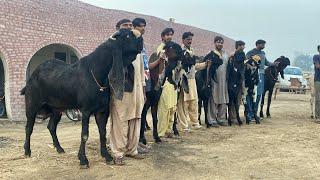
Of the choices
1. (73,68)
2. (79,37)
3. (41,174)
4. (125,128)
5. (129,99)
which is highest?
(79,37)

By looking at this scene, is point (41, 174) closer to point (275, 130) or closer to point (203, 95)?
point (203, 95)

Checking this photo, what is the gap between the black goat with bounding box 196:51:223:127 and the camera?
8508 mm

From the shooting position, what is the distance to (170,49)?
21.6ft

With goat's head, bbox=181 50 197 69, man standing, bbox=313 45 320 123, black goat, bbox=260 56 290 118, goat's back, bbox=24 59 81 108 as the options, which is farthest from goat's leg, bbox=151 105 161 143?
man standing, bbox=313 45 320 123

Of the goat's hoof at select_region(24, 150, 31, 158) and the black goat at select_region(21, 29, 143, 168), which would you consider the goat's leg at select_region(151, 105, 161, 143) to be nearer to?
the black goat at select_region(21, 29, 143, 168)

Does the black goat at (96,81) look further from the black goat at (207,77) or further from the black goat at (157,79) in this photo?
the black goat at (207,77)

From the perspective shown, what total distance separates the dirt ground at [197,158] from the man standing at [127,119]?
203 mm

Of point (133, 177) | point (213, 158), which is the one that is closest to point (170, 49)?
point (213, 158)

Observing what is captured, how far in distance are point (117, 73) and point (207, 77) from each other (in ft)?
12.7

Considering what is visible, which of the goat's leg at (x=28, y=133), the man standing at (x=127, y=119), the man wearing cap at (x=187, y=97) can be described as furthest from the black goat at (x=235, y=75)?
the goat's leg at (x=28, y=133)

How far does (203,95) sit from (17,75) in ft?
19.2

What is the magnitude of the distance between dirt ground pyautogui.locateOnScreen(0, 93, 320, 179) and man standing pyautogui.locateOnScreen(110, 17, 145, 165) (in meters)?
0.20

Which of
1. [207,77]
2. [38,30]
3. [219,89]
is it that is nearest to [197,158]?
[207,77]

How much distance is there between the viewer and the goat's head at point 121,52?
5.15 meters
